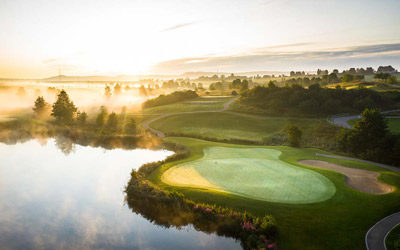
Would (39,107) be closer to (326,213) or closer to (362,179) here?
(326,213)

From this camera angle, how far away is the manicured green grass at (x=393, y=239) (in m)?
12.3

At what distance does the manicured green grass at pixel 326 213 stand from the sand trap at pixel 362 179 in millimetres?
624

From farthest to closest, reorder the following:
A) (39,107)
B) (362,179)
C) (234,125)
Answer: (39,107) → (234,125) → (362,179)

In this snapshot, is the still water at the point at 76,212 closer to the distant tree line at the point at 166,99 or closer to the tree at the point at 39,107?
the tree at the point at 39,107

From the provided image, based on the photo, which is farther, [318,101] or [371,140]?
[318,101]

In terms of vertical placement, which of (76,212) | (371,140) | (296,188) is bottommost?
(76,212)

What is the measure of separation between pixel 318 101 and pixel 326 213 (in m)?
52.3

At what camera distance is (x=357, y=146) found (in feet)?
102

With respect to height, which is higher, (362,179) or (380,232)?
(362,179)

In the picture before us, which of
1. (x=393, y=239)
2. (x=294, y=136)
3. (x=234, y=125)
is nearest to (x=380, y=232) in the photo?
(x=393, y=239)

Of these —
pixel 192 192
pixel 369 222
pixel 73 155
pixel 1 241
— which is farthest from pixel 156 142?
pixel 369 222

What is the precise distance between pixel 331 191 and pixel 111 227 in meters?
15.8

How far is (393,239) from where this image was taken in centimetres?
1298

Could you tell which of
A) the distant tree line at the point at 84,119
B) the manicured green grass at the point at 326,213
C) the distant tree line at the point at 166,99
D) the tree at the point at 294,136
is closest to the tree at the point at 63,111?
the distant tree line at the point at 84,119
